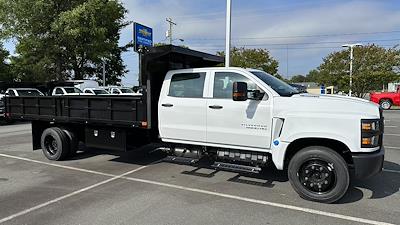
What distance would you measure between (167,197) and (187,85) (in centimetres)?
222

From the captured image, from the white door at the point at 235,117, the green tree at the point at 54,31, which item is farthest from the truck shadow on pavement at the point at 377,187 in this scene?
the green tree at the point at 54,31

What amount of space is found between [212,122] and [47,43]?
25.9 meters

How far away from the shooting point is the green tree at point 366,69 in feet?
127

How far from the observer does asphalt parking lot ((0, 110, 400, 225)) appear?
5016mm

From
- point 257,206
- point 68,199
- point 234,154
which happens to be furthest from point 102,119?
point 257,206

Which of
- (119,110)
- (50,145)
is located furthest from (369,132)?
(50,145)

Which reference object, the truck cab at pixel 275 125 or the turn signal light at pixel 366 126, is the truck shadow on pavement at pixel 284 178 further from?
the turn signal light at pixel 366 126

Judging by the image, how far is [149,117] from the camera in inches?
283

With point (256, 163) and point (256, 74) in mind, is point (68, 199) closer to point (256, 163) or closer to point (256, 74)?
point (256, 163)

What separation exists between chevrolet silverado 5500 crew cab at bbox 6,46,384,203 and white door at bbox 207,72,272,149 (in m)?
0.02

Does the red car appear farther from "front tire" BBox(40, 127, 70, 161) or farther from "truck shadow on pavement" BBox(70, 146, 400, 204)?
"front tire" BBox(40, 127, 70, 161)

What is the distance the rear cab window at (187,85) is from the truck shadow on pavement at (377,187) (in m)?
3.05

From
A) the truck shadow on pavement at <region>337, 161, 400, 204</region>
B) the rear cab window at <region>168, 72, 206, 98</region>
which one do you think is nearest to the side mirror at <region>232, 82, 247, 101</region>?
the rear cab window at <region>168, 72, 206, 98</region>

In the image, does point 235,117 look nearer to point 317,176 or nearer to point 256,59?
point 317,176
